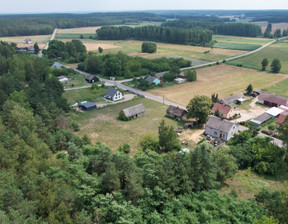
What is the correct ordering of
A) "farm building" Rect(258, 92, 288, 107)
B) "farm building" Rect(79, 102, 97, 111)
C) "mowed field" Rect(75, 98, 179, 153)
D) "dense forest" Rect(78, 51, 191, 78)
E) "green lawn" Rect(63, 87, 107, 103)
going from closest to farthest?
"mowed field" Rect(75, 98, 179, 153), "farm building" Rect(79, 102, 97, 111), "farm building" Rect(258, 92, 288, 107), "green lawn" Rect(63, 87, 107, 103), "dense forest" Rect(78, 51, 191, 78)

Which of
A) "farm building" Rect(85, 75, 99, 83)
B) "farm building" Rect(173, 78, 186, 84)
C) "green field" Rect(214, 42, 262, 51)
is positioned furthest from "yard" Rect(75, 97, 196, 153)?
"green field" Rect(214, 42, 262, 51)

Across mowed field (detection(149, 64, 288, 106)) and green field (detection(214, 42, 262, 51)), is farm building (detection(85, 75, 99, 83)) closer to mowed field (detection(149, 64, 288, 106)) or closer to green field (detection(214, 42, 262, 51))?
mowed field (detection(149, 64, 288, 106))

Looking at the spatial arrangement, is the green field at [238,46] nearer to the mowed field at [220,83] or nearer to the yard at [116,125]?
the mowed field at [220,83]

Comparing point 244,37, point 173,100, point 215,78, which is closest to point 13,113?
point 173,100

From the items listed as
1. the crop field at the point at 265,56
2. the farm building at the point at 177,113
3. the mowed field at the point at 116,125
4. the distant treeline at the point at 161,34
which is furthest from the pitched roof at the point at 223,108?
the distant treeline at the point at 161,34

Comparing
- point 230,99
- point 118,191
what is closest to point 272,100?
point 230,99

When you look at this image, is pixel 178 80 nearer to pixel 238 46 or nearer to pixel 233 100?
pixel 233 100

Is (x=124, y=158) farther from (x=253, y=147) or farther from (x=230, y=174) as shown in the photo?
(x=253, y=147)
